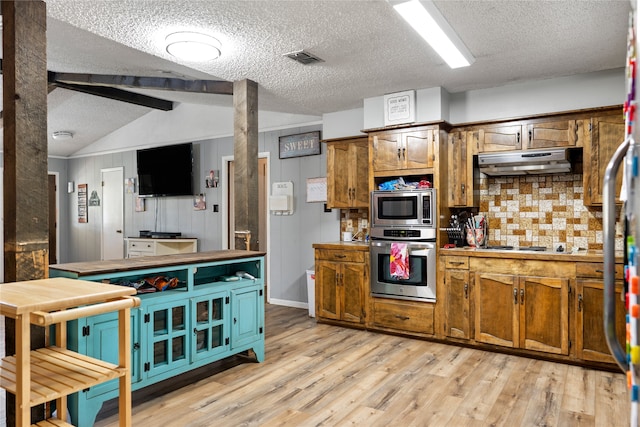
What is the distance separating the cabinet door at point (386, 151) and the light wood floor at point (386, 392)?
1.73m

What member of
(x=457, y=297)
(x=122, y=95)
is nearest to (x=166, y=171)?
(x=122, y=95)

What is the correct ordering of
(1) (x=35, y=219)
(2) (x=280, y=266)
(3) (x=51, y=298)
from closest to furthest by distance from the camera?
(3) (x=51, y=298) → (1) (x=35, y=219) → (2) (x=280, y=266)

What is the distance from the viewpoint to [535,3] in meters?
2.54

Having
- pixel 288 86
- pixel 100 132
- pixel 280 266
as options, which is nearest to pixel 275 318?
pixel 280 266

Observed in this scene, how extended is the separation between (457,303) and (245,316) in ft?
6.20

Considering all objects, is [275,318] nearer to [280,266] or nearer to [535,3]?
[280,266]

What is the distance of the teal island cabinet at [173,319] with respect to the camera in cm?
247

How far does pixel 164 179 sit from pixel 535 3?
18.7ft

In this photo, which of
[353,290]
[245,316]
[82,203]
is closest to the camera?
[245,316]

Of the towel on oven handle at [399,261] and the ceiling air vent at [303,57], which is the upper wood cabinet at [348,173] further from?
the ceiling air vent at [303,57]

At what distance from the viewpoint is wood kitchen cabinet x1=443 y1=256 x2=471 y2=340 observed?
3.89 meters

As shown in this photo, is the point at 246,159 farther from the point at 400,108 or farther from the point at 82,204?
the point at 82,204

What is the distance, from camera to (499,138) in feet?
13.1

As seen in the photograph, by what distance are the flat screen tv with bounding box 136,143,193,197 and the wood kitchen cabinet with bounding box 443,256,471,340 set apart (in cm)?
418
